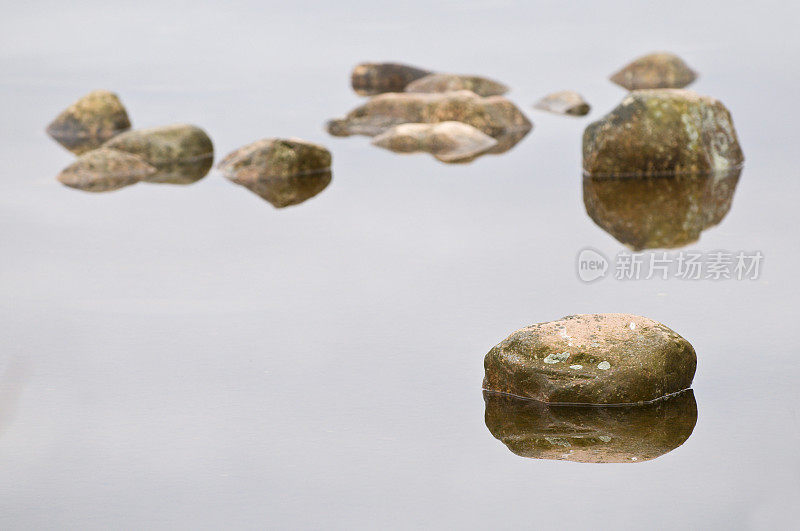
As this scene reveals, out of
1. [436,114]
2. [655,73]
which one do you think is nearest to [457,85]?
[655,73]

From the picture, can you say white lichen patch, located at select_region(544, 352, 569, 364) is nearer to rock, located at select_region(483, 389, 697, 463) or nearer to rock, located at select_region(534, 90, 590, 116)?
rock, located at select_region(483, 389, 697, 463)

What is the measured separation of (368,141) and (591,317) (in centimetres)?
1051

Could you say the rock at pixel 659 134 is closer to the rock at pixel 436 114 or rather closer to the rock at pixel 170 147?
the rock at pixel 436 114

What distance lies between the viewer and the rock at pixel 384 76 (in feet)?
81.6

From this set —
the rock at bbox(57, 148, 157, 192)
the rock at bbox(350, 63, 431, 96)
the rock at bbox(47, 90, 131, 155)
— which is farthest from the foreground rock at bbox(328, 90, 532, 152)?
the rock at bbox(350, 63, 431, 96)

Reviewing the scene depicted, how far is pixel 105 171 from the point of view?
13211 millimetres

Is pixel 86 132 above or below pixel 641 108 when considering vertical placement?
below

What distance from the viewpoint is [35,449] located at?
518 cm

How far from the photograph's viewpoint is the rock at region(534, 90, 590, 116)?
19250 mm

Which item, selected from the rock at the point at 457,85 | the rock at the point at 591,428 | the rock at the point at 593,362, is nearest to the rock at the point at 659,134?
the rock at the point at 593,362

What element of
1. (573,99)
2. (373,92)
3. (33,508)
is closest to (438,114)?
(573,99)

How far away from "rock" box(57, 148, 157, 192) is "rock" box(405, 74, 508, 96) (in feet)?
31.4

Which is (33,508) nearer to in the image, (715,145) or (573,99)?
(715,145)

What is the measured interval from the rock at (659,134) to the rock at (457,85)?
34.7 feet
